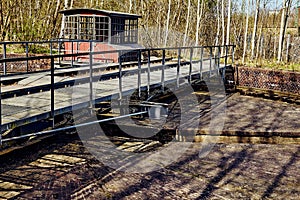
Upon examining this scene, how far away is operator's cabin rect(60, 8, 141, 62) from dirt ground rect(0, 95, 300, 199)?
639 centimetres

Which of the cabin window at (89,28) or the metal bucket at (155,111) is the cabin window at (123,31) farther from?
the metal bucket at (155,111)

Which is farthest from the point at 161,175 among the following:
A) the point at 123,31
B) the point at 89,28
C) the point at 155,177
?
the point at 123,31

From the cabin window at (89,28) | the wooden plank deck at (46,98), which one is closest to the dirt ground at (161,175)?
the wooden plank deck at (46,98)

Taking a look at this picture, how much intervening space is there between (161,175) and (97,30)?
29.6 ft

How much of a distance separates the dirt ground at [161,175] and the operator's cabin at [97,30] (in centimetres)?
639

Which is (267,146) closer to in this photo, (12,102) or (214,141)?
(214,141)

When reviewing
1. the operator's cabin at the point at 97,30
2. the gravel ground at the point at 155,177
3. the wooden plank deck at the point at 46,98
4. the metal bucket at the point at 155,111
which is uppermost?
the operator's cabin at the point at 97,30

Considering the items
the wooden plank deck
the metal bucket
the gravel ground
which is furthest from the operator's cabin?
the gravel ground

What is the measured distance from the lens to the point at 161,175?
6.48 meters

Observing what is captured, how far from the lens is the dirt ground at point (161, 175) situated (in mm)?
5703

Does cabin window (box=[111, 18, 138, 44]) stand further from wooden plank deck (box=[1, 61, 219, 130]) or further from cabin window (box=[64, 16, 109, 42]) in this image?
wooden plank deck (box=[1, 61, 219, 130])

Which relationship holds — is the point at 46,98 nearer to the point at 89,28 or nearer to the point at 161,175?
the point at 161,175

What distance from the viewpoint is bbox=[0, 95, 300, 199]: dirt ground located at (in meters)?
5.70

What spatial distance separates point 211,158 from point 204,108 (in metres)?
4.24
